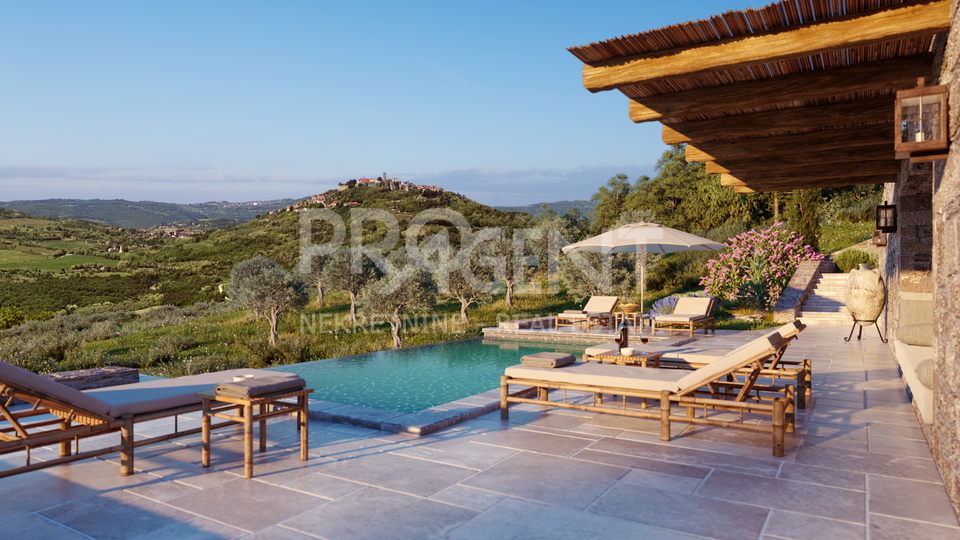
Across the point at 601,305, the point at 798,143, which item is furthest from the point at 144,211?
the point at 798,143

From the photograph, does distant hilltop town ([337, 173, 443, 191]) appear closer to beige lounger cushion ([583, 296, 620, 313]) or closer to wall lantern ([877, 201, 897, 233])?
beige lounger cushion ([583, 296, 620, 313])

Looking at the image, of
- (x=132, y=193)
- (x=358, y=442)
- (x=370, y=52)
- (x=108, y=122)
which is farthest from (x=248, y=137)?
(x=358, y=442)

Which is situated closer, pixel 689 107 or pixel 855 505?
pixel 855 505

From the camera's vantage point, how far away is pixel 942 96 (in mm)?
3131

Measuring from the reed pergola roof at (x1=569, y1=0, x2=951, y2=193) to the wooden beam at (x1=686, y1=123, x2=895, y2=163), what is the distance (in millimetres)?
11

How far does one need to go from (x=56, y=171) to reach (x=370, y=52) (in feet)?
194

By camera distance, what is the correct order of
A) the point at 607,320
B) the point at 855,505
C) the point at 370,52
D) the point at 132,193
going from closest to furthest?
the point at 855,505, the point at 607,320, the point at 370,52, the point at 132,193

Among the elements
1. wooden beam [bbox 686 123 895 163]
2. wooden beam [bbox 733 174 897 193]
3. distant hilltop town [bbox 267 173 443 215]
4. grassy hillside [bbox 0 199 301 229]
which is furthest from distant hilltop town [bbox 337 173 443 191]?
wooden beam [bbox 686 123 895 163]

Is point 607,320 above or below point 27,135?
below

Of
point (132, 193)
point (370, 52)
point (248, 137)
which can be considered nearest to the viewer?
point (370, 52)

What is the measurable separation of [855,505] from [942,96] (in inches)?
89.7

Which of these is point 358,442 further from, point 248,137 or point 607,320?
point 248,137

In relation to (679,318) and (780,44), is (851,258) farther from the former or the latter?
(780,44)

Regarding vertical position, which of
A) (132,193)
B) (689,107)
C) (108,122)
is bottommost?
(689,107)
